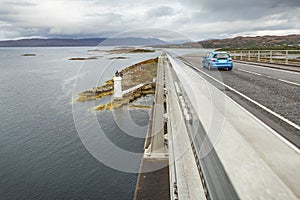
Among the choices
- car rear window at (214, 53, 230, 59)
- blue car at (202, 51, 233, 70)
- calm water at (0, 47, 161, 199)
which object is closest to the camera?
calm water at (0, 47, 161, 199)

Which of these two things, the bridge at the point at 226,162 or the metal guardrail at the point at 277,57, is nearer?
the bridge at the point at 226,162

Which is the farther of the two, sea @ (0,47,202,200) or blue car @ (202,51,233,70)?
blue car @ (202,51,233,70)

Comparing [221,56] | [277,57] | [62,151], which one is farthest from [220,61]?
[62,151]

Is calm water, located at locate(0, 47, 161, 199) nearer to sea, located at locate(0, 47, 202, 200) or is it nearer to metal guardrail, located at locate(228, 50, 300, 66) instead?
sea, located at locate(0, 47, 202, 200)

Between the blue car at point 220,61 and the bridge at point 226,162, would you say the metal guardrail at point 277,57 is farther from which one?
the bridge at point 226,162

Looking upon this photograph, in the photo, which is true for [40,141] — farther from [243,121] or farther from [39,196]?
[243,121]

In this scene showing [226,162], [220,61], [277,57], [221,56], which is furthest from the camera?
[277,57]

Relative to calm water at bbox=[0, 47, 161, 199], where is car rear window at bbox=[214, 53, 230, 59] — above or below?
above

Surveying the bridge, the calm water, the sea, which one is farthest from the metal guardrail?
the bridge

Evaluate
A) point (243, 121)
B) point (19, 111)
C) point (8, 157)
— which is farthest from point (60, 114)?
point (243, 121)

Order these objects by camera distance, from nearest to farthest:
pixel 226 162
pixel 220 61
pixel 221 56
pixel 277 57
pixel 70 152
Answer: pixel 226 162, pixel 70 152, pixel 220 61, pixel 221 56, pixel 277 57

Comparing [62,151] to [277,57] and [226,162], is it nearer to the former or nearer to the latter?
[226,162]

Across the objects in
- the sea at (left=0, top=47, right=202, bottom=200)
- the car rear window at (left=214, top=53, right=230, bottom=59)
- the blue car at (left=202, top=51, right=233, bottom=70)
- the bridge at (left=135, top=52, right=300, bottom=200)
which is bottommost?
the sea at (left=0, top=47, right=202, bottom=200)

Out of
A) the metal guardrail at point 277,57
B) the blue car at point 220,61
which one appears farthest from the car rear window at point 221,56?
the metal guardrail at point 277,57
